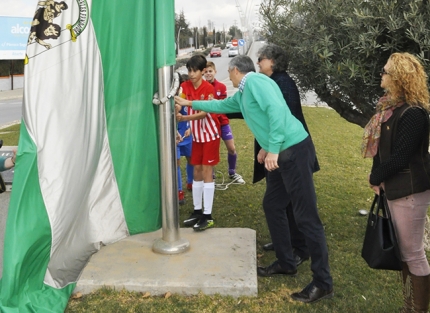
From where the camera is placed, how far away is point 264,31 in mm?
5285

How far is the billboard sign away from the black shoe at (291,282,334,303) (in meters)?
37.1

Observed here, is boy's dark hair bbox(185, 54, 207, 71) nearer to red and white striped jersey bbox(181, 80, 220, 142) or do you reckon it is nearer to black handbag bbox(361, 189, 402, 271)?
red and white striped jersey bbox(181, 80, 220, 142)

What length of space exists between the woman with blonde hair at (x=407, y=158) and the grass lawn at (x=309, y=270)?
0.56 metres

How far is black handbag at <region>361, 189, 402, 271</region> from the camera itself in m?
3.42

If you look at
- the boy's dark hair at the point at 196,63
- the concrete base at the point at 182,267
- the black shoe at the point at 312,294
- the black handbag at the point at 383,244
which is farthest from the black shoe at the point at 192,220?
the black handbag at the point at 383,244

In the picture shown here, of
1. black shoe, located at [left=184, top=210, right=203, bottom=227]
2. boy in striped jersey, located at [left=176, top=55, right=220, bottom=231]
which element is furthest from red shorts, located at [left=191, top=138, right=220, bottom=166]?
black shoe, located at [left=184, top=210, right=203, bottom=227]

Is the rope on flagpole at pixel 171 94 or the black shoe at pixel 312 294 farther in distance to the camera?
the rope on flagpole at pixel 171 94

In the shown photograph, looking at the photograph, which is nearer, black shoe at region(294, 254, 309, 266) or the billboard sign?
black shoe at region(294, 254, 309, 266)

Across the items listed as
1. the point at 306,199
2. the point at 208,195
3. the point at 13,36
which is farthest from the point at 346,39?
the point at 13,36

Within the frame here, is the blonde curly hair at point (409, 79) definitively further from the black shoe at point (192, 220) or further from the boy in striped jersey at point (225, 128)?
the boy in striped jersey at point (225, 128)

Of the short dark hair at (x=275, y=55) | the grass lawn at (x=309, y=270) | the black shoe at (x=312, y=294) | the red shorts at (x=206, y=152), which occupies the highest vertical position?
the short dark hair at (x=275, y=55)

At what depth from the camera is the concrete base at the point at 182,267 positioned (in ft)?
13.1

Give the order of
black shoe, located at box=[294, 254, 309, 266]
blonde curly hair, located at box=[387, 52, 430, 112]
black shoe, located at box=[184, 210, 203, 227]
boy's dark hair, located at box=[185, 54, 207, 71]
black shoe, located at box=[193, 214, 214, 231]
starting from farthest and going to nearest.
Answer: black shoe, located at box=[184, 210, 203, 227] < boy's dark hair, located at box=[185, 54, 207, 71] < black shoe, located at box=[193, 214, 214, 231] < black shoe, located at box=[294, 254, 309, 266] < blonde curly hair, located at box=[387, 52, 430, 112]

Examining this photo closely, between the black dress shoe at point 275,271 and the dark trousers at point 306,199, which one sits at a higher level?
the dark trousers at point 306,199
